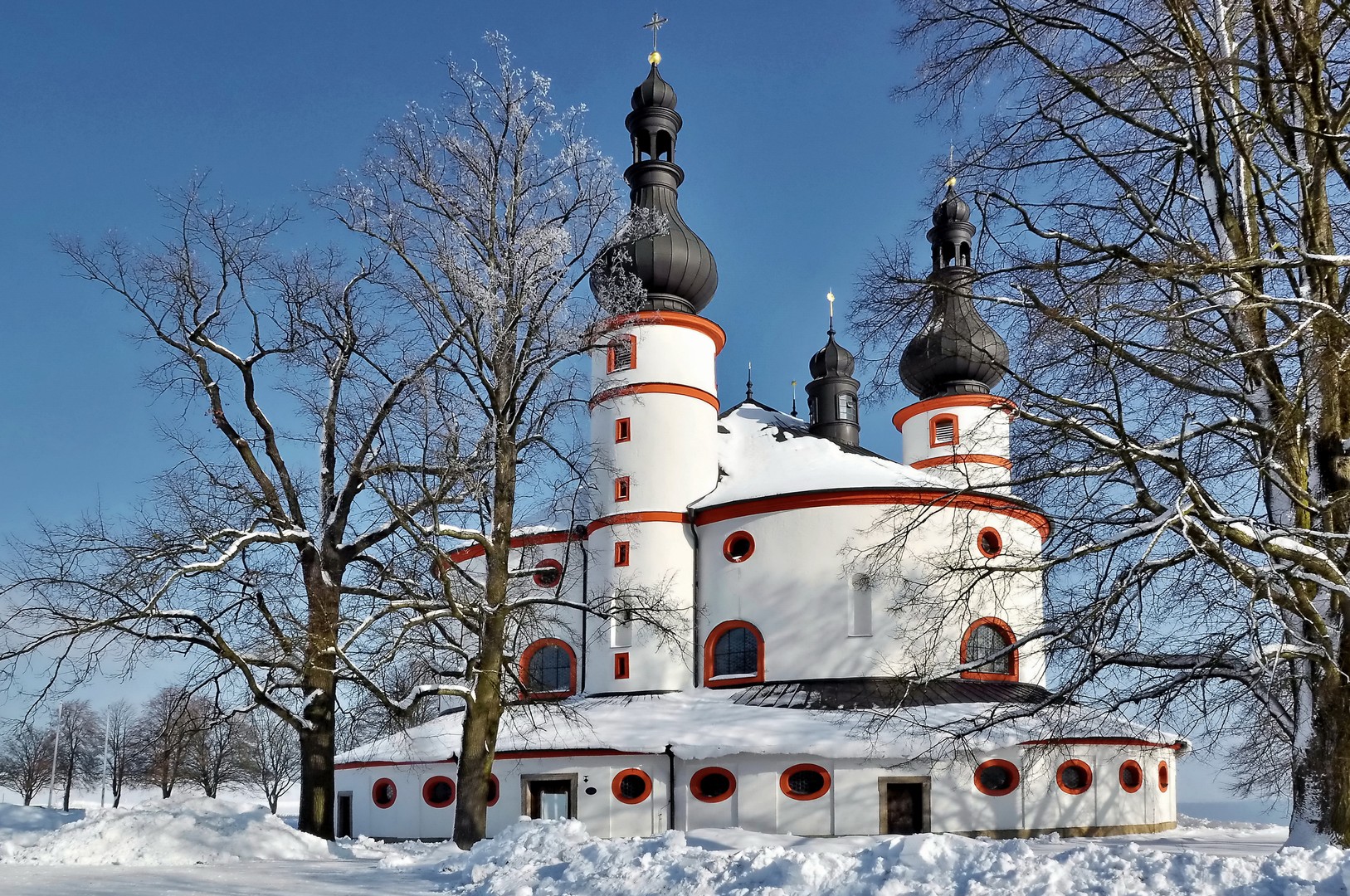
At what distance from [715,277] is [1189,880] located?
833 inches

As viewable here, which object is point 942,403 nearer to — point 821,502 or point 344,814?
point 821,502

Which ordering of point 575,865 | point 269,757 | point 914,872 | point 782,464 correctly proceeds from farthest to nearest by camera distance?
point 269,757, point 782,464, point 575,865, point 914,872

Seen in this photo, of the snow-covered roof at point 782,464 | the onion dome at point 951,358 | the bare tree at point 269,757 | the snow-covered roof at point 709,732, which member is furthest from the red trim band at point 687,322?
the bare tree at point 269,757

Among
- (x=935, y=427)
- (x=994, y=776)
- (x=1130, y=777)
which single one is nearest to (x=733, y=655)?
(x=994, y=776)

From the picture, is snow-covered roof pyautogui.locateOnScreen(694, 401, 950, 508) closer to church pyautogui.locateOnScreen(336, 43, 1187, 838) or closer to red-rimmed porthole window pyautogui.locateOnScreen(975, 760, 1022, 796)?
church pyautogui.locateOnScreen(336, 43, 1187, 838)

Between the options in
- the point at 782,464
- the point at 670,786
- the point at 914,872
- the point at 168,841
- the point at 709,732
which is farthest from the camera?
the point at 782,464

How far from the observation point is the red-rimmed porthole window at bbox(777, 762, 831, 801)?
21344 millimetres

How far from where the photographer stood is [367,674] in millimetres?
16281

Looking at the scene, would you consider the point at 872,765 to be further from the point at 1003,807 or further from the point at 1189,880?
the point at 1189,880

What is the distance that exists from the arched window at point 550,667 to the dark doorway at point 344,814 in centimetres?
450

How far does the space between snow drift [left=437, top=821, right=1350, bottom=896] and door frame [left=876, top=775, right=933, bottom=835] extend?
37.8 ft

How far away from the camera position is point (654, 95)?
28.3m

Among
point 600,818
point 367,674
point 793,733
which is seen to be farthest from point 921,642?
A: point 367,674

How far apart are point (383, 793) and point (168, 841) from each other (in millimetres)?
11931
